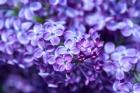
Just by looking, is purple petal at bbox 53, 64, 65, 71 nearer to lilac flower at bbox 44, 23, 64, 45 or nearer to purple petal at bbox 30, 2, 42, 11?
lilac flower at bbox 44, 23, 64, 45

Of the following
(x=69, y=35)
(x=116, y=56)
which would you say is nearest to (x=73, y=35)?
(x=69, y=35)

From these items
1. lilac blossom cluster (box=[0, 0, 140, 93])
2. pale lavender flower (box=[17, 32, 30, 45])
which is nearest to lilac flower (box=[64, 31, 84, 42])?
lilac blossom cluster (box=[0, 0, 140, 93])

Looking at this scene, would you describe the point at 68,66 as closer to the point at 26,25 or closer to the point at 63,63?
the point at 63,63

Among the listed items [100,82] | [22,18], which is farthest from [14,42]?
[100,82]

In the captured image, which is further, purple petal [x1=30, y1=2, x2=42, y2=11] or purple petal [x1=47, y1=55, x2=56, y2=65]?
purple petal [x1=30, y1=2, x2=42, y2=11]

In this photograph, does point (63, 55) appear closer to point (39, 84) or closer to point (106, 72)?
point (106, 72)

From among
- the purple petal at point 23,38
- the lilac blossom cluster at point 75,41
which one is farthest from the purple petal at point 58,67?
the purple petal at point 23,38

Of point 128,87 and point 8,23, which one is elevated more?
point 8,23

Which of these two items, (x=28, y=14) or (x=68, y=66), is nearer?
(x=68, y=66)
